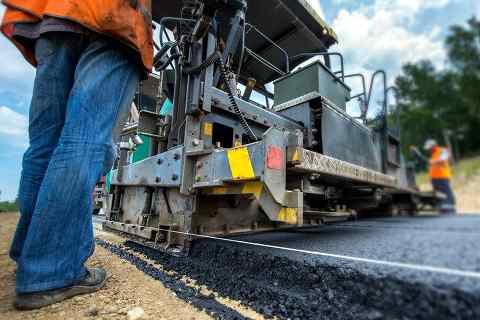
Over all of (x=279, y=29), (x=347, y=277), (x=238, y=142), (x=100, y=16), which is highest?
(x=279, y=29)

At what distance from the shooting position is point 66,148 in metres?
1.12

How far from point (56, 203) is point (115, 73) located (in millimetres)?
670

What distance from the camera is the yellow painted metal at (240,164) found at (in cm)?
131

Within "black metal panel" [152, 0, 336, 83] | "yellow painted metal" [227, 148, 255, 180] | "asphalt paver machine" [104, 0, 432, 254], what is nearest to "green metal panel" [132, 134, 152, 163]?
"asphalt paver machine" [104, 0, 432, 254]

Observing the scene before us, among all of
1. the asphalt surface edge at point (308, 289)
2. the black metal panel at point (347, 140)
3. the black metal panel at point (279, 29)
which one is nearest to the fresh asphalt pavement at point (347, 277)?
the asphalt surface edge at point (308, 289)

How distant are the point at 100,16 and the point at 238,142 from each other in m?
1.29

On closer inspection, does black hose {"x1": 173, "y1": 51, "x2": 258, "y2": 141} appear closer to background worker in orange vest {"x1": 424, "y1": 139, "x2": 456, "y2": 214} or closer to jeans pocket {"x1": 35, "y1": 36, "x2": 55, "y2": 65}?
jeans pocket {"x1": 35, "y1": 36, "x2": 55, "y2": 65}

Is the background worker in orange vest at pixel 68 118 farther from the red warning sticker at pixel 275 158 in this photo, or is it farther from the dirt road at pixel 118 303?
the red warning sticker at pixel 275 158

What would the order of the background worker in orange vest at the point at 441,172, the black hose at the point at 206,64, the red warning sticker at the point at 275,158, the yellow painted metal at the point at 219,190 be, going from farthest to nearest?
the black hose at the point at 206,64 → the yellow painted metal at the point at 219,190 → the red warning sticker at the point at 275,158 → the background worker in orange vest at the point at 441,172

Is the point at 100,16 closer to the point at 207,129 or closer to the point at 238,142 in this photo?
the point at 207,129

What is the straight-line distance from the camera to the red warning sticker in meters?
1.27

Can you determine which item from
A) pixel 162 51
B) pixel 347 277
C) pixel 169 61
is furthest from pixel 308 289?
pixel 162 51

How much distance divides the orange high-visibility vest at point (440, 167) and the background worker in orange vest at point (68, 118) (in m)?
1.33

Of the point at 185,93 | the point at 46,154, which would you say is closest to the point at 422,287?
the point at 46,154
